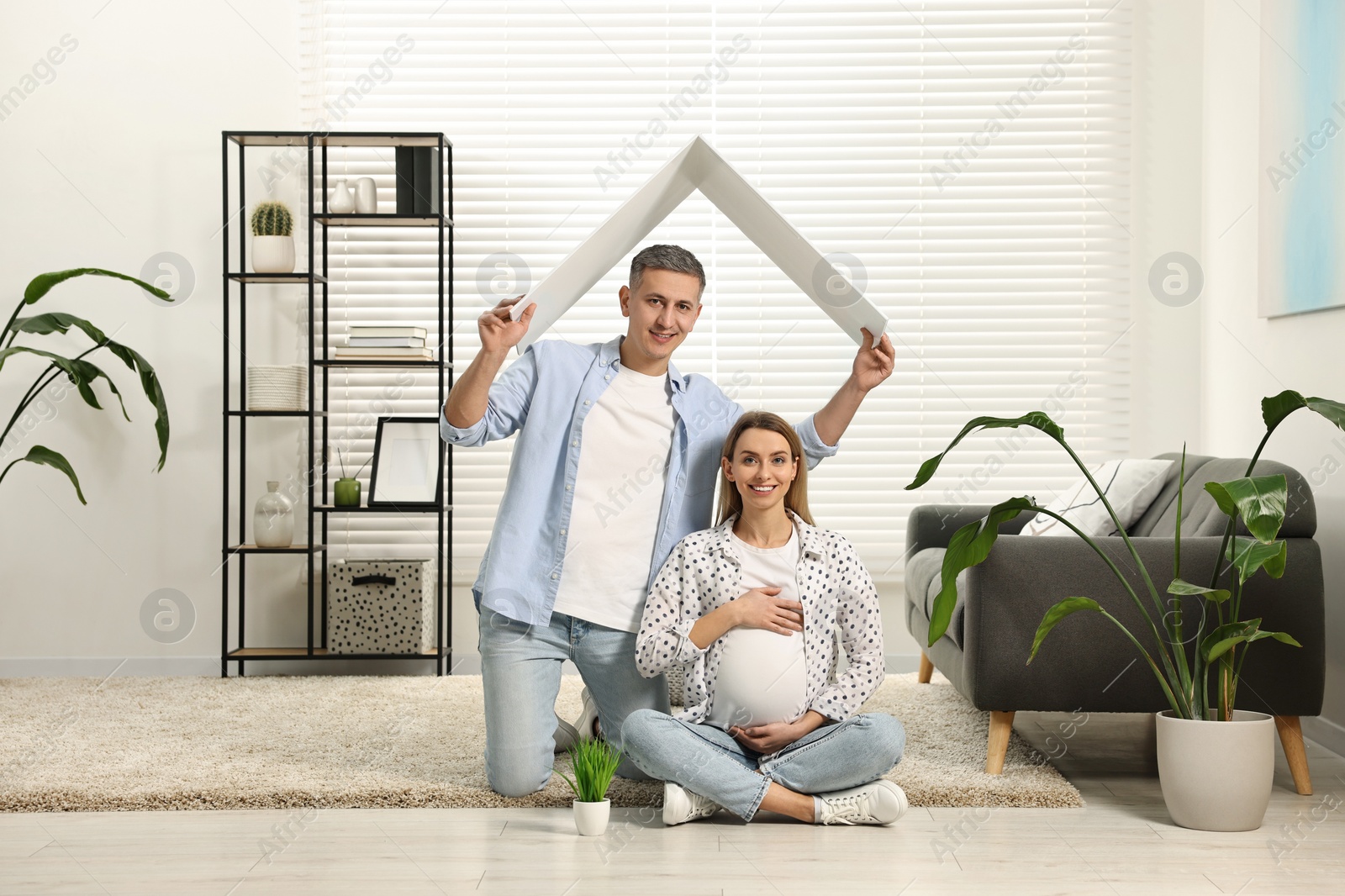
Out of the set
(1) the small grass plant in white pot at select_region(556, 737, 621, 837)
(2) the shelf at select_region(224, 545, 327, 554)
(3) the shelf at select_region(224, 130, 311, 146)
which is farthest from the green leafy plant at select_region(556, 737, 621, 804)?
(3) the shelf at select_region(224, 130, 311, 146)

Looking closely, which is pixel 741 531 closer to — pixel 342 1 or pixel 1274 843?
pixel 1274 843

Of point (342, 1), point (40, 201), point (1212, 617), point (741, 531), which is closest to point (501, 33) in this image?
point (342, 1)

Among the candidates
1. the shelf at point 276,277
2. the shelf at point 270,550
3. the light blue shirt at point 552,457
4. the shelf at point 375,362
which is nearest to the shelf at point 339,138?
the shelf at point 276,277

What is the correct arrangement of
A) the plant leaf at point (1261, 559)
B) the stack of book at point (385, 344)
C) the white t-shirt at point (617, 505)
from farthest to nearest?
1. the stack of book at point (385, 344)
2. the white t-shirt at point (617, 505)
3. the plant leaf at point (1261, 559)

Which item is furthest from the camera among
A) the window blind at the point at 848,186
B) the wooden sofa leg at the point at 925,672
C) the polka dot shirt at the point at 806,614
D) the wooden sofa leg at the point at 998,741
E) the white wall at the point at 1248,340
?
the window blind at the point at 848,186

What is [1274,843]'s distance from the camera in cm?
194

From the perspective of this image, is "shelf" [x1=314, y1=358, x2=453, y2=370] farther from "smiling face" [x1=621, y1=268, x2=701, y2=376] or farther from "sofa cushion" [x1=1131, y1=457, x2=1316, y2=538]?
"sofa cushion" [x1=1131, y1=457, x2=1316, y2=538]

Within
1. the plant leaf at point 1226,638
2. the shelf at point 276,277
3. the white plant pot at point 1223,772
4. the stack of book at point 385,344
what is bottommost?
the white plant pot at point 1223,772

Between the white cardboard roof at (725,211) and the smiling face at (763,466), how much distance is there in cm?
29

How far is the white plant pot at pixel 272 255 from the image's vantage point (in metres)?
3.54

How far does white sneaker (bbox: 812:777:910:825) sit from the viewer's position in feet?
6.57

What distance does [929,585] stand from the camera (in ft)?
9.39

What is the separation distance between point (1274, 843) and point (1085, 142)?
8.60 ft

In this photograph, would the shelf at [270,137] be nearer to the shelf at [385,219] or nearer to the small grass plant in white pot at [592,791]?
the shelf at [385,219]
